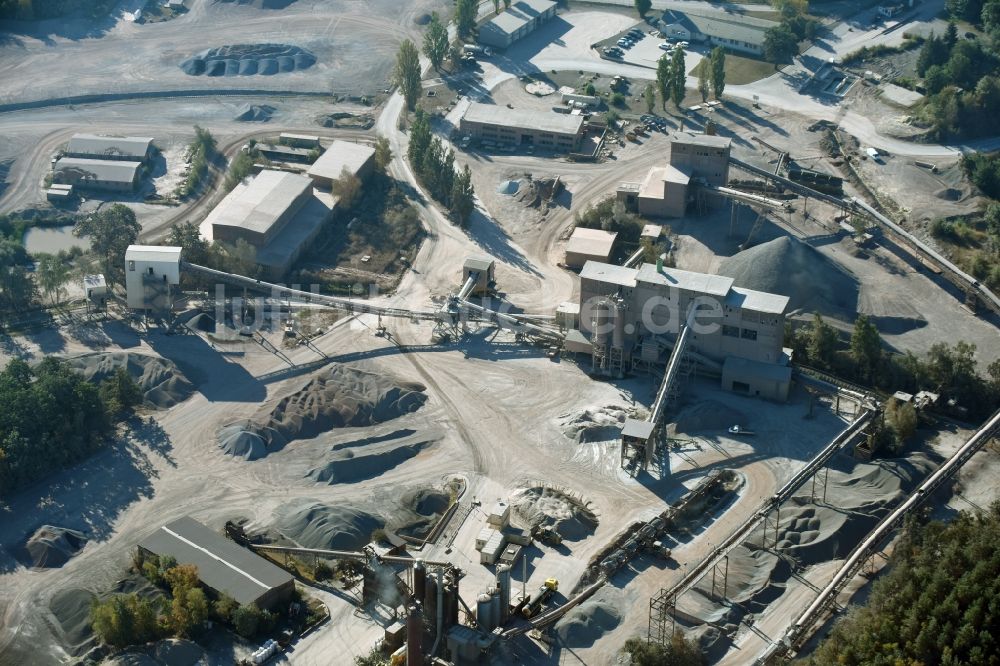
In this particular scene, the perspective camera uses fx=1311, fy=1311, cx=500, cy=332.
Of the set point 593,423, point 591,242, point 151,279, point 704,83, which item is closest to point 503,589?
point 593,423

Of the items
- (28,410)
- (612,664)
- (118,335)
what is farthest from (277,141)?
(612,664)

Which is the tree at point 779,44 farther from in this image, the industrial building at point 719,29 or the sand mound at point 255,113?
the sand mound at point 255,113

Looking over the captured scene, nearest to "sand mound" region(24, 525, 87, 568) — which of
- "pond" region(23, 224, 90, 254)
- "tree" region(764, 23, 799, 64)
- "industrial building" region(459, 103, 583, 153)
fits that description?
"pond" region(23, 224, 90, 254)

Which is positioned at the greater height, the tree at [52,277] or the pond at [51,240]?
the tree at [52,277]

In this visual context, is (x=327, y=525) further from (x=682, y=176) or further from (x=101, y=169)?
(x=101, y=169)

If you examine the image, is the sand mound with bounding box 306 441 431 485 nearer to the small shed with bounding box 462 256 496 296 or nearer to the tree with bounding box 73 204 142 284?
the small shed with bounding box 462 256 496 296

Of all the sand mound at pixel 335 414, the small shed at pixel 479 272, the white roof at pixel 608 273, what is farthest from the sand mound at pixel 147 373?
the white roof at pixel 608 273
